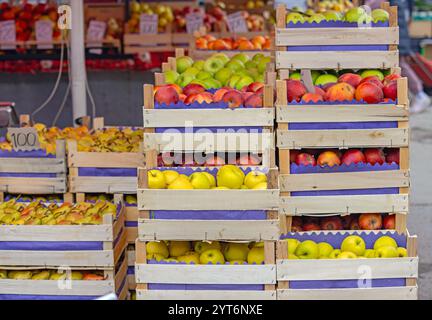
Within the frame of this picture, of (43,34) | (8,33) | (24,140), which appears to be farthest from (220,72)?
(8,33)

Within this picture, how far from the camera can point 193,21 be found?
32.6ft

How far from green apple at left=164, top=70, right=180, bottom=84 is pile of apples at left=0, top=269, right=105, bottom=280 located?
1.19 metres

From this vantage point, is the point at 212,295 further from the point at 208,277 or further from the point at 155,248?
the point at 155,248

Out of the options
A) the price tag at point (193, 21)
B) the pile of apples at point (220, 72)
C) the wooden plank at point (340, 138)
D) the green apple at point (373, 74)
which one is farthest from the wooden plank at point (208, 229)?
the price tag at point (193, 21)

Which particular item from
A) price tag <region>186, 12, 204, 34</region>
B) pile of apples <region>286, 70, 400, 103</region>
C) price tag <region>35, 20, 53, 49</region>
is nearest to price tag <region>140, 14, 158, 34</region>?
price tag <region>186, 12, 204, 34</region>

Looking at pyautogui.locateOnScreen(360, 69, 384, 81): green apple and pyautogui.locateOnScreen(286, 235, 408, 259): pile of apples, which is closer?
pyautogui.locateOnScreen(286, 235, 408, 259): pile of apples

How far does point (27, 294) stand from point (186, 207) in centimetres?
119

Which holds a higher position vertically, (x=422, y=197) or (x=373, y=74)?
(x=373, y=74)

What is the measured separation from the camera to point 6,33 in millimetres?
9898

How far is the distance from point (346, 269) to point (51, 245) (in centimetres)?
158

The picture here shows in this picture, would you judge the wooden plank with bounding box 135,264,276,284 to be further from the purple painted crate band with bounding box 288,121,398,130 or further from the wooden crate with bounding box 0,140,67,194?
the wooden crate with bounding box 0,140,67,194

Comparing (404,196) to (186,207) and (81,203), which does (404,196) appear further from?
(81,203)

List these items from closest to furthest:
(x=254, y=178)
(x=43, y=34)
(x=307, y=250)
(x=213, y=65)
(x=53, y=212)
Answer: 1. (x=254, y=178)
2. (x=307, y=250)
3. (x=53, y=212)
4. (x=213, y=65)
5. (x=43, y=34)

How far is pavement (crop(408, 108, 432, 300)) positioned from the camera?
20.1ft
